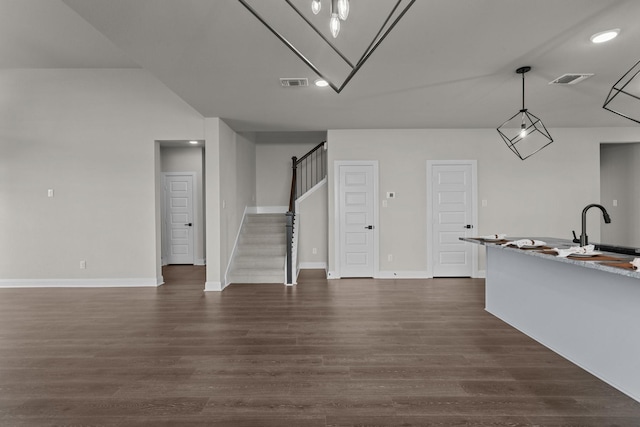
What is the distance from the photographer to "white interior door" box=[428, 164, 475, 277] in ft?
20.1

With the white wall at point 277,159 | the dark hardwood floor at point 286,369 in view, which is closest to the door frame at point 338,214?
the dark hardwood floor at point 286,369

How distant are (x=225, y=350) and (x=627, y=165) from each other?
823 cm

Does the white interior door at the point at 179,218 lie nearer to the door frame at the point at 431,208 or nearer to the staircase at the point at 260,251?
the staircase at the point at 260,251

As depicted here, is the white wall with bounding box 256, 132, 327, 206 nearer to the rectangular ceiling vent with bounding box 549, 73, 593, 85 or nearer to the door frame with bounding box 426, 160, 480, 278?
the door frame with bounding box 426, 160, 480, 278

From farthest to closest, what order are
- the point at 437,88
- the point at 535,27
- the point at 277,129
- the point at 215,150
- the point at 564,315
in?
1. the point at 277,129
2. the point at 215,150
3. the point at 437,88
4. the point at 564,315
5. the point at 535,27

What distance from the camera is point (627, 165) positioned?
21.6 ft

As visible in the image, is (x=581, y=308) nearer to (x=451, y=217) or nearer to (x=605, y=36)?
(x=605, y=36)

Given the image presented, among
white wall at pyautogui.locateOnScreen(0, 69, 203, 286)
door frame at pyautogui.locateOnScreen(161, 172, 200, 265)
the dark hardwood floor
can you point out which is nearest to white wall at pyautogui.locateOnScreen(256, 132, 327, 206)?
door frame at pyautogui.locateOnScreen(161, 172, 200, 265)

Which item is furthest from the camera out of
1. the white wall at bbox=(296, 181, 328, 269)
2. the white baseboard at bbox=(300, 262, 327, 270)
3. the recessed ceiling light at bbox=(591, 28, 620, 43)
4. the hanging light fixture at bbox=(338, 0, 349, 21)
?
the white baseboard at bbox=(300, 262, 327, 270)

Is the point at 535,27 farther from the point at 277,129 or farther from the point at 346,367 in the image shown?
the point at 277,129

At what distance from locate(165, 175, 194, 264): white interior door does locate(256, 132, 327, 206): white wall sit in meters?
1.74

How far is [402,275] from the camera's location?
6160mm

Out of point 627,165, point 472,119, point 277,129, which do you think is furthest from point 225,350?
point 627,165

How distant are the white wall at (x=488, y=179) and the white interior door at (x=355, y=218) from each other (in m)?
0.19
